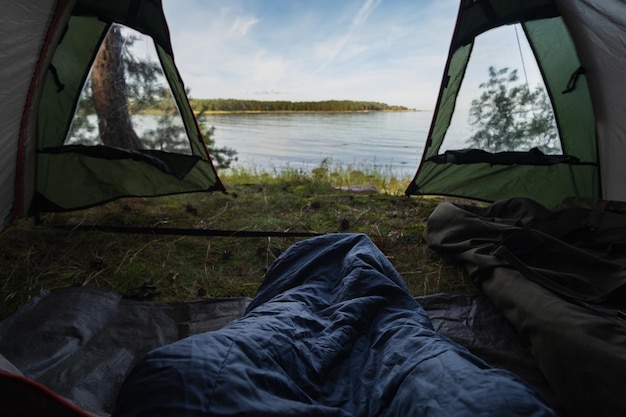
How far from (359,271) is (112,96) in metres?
2.62

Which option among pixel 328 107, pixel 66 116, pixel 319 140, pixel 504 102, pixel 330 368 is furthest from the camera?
pixel 328 107

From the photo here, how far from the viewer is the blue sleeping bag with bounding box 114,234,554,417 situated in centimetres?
61

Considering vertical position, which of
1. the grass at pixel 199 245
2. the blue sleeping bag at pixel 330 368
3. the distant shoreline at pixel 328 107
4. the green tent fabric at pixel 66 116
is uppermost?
the distant shoreline at pixel 328 107

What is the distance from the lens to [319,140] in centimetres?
1184

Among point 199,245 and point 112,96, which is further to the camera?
point 112,96

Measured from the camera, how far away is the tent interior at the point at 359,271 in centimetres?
71

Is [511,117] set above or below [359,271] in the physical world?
above

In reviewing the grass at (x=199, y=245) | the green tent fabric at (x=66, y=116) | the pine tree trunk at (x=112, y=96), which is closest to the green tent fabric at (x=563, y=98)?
the grass at (x=199, y=245)

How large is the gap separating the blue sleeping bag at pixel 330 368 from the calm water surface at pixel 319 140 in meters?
4.06

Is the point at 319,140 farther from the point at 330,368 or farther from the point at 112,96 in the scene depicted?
the point at 330,368

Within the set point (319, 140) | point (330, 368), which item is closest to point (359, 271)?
Result: point (330, 368)

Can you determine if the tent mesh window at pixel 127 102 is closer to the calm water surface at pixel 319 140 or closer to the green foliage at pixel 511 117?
the calm water surface at pixel 319 140

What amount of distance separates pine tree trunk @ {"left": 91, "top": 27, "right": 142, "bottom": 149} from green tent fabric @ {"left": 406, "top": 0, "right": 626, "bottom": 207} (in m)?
2.58

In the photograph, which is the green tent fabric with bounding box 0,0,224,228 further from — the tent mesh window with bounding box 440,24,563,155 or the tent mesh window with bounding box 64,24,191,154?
the tent mesh window with bounding box 440,24,563,155
